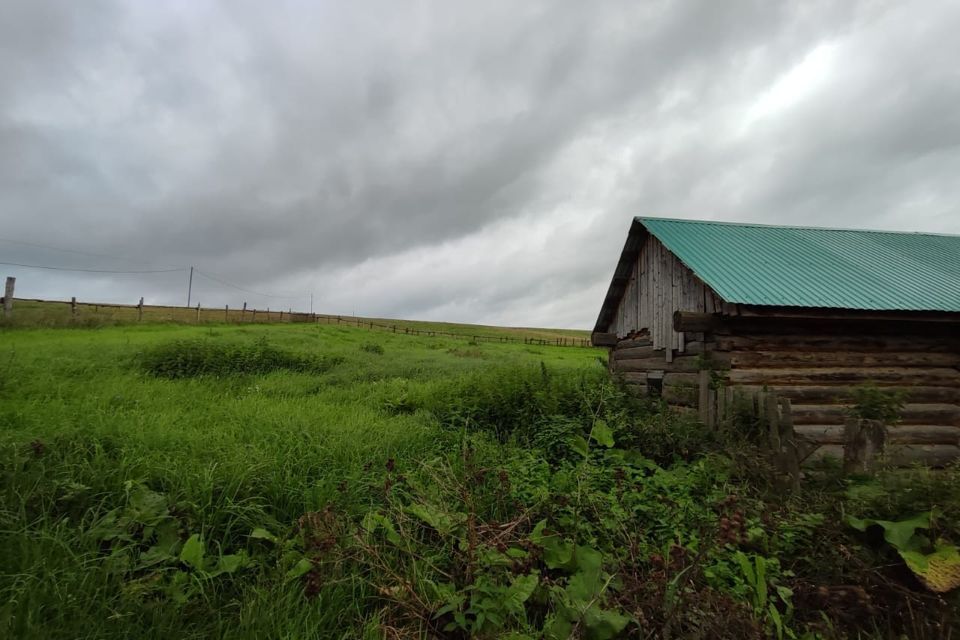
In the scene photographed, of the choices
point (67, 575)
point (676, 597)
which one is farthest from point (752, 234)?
point (67, 575)

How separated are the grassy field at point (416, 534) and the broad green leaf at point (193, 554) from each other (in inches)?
0.5

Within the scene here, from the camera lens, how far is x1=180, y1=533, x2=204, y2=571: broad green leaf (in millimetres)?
3201

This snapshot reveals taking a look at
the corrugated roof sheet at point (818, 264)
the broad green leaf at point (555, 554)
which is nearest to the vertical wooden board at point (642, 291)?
the corrugated roof sheet at point (818, 264)

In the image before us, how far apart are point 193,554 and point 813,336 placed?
948cm

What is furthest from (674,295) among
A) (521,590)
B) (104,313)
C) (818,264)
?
(104,313)

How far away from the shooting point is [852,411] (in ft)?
18.1

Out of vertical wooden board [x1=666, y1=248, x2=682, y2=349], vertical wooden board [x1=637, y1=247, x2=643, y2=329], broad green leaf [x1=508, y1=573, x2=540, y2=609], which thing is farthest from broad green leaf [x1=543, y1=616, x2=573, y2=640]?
vertical wooden board [x1=637, y1=247, x2=643, y2=329]

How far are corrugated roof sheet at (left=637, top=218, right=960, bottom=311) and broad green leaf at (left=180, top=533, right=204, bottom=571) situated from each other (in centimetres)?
745

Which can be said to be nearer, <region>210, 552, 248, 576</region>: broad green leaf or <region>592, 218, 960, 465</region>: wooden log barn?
<region>210, 552, 248, 576</region>: broad green leaf

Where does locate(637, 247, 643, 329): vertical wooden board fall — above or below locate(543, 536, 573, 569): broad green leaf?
above

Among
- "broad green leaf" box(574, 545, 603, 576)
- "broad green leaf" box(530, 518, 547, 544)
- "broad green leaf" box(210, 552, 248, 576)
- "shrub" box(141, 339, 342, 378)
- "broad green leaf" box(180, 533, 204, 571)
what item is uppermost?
"shrub" box(141, 339, 342, 378)

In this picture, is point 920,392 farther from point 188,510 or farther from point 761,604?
point 188,510

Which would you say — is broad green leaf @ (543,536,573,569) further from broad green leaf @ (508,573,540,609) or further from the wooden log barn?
the wooden log barn

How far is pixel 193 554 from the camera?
3.23 metres
